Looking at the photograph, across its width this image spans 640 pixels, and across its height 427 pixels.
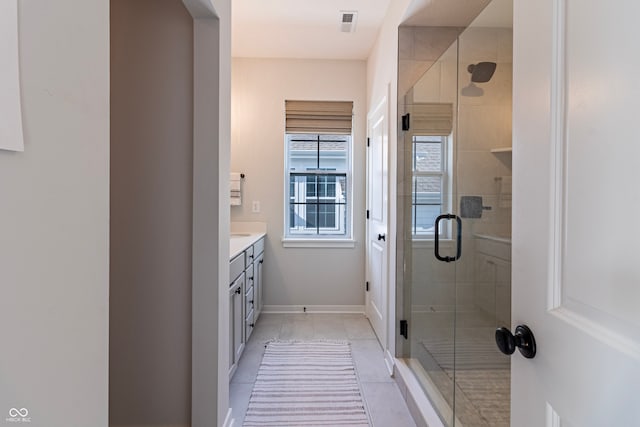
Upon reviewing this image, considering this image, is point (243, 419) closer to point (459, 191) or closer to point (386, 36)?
point (459, 191)

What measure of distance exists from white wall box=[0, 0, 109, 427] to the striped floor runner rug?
148 cm

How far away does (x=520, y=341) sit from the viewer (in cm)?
70

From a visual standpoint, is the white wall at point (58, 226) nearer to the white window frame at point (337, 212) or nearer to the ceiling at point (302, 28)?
the ceiling at point (302, 28)

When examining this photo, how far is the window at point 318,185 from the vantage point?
387 centimetres

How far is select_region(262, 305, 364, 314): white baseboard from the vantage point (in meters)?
3.67

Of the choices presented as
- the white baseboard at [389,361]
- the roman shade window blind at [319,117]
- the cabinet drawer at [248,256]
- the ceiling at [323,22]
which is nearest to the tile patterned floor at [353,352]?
the white baseboard at [389,361]

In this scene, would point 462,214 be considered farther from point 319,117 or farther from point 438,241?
point 319,117

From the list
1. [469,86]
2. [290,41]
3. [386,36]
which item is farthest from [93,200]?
[290,41]

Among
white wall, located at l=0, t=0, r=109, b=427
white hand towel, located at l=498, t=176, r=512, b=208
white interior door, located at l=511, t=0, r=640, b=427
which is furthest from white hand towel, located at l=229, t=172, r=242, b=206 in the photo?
white interior door, located at l=511, t=0, r=640, b=427

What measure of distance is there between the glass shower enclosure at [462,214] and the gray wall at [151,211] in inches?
55.8

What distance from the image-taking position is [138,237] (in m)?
1.62

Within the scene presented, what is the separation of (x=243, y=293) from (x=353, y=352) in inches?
41.0

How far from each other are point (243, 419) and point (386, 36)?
115 inches

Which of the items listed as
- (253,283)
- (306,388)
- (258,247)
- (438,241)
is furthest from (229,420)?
(258,247)
